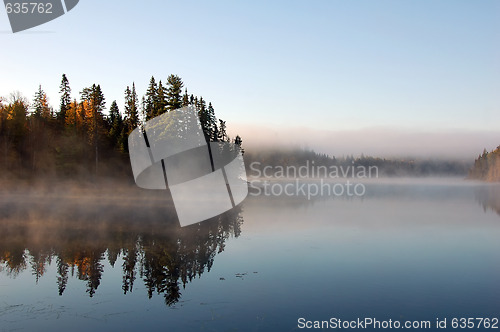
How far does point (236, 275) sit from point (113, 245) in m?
10.5

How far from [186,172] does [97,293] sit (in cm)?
6875

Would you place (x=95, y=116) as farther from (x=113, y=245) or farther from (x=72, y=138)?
(x=113, y=245)

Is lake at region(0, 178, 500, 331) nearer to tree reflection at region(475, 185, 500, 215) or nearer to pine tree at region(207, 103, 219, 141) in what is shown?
tree reflection at region(475, 185, 500, 215)

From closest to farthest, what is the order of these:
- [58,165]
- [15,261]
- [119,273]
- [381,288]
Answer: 1. [381,288]
2. [119,273]
3. [15,261]
4. [58,165]

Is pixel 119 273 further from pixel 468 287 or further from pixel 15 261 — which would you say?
pixel 468 287

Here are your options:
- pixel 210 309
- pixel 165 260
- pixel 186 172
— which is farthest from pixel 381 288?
pixel 186 172

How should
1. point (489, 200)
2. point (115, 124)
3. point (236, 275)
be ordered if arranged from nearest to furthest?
point (236, 275) < point (489, 200) < point (115, 124)

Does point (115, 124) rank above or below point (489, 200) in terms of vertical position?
above

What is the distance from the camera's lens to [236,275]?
18.6 meters

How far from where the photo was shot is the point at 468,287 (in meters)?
17.0

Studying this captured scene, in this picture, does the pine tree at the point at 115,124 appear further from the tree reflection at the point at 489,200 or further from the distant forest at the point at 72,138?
the tree reflection at the point at 489,200

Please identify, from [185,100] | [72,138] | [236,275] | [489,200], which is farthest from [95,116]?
[489,200]

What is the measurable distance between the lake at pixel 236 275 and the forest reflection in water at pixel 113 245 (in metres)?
0.08

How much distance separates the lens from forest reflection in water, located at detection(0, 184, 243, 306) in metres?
18.1
